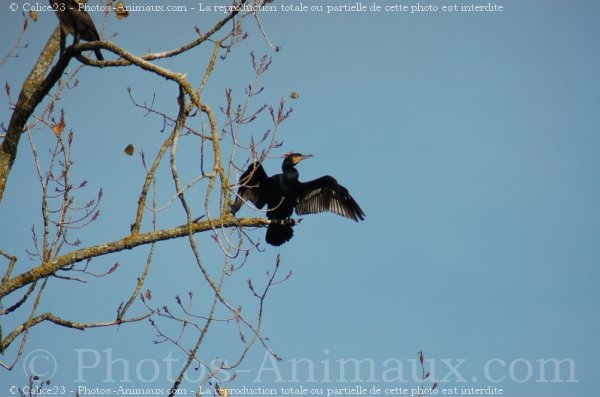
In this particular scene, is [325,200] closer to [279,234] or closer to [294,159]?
[294,159]

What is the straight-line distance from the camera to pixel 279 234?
626cm

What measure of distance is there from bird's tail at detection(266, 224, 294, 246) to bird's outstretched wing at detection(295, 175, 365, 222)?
2.26 ft

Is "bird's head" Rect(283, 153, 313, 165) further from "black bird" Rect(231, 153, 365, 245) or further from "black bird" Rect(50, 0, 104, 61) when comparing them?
"black bird" Rect(50, 0, 104, 61)

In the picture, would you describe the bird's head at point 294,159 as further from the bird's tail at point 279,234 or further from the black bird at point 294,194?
the bird's tail at point 279,234

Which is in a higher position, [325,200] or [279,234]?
[325,200]

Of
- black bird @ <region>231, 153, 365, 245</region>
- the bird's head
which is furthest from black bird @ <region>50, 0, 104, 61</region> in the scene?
the bird's head

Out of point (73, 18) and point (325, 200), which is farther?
point (325, 200)

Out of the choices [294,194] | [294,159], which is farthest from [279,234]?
[294,159]

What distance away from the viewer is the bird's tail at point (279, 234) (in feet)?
20.5

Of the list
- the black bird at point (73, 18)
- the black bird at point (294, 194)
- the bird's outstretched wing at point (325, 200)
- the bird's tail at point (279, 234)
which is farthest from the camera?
the bird's outstretched wing at point (325, 200)

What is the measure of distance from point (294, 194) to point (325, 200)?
38 centimetres

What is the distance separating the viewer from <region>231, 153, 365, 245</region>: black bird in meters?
6.66

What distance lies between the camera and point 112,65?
361 cm

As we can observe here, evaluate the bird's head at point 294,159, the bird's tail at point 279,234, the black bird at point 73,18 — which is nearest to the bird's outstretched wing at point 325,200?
the bird's head at point 294,159
